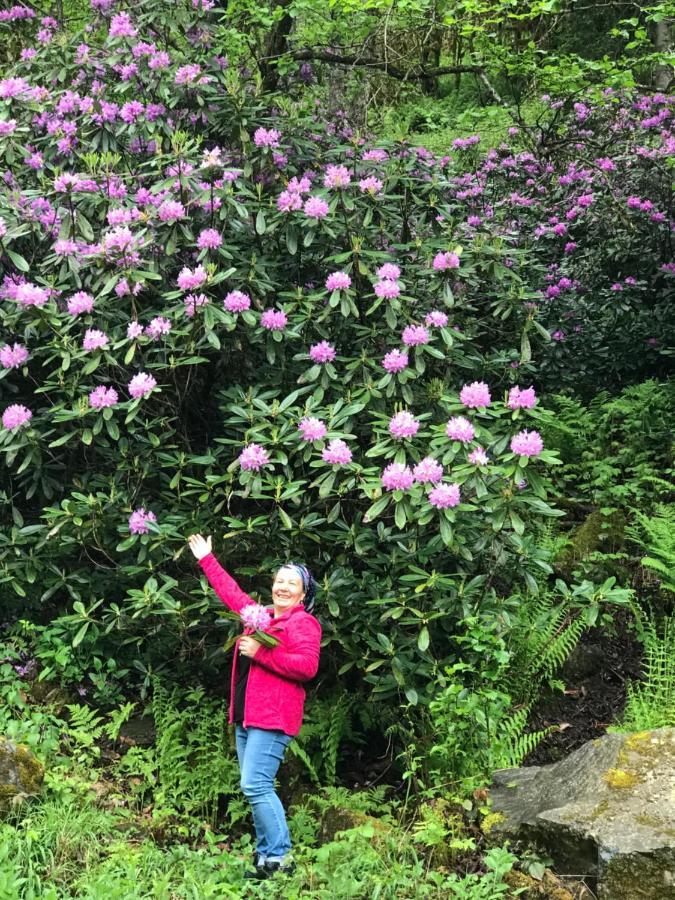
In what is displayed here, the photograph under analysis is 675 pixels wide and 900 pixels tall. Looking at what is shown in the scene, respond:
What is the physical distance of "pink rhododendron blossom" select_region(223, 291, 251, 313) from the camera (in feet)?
12.7

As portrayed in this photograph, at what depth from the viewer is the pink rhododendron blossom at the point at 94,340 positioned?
379cm

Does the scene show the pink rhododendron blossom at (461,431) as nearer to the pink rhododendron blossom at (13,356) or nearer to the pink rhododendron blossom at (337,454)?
the pink rhododendron blossom at (337,454)

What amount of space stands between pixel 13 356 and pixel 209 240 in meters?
1.10

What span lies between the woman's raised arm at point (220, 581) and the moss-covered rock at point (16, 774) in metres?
1.04

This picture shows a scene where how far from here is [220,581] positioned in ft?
11.4

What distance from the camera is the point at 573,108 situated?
788 centimetres

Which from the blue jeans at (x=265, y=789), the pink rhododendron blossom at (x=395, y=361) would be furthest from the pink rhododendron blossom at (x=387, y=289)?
the blue jeans at (x=265, y=789)

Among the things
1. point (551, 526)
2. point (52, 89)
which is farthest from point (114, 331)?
point (551, 526)

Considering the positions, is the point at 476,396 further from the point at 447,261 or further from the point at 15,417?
the point at 15,417

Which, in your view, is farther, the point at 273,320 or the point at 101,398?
the point at 273,320

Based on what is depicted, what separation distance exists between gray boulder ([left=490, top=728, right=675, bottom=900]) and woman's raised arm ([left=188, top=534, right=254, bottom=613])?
1.29 meters

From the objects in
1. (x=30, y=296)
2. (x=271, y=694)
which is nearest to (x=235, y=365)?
(x=30, y=296)

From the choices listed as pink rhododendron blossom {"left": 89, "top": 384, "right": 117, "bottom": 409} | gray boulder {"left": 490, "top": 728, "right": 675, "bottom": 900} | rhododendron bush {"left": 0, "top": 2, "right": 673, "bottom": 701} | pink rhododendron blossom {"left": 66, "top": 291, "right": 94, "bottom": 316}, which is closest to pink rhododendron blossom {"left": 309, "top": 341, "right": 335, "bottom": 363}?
rhododendron bush {"left": 0, "top": 2, "right": 673, "bottom": 701}

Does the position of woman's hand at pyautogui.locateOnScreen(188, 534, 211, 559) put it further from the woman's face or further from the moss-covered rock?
the moss-covered rock
